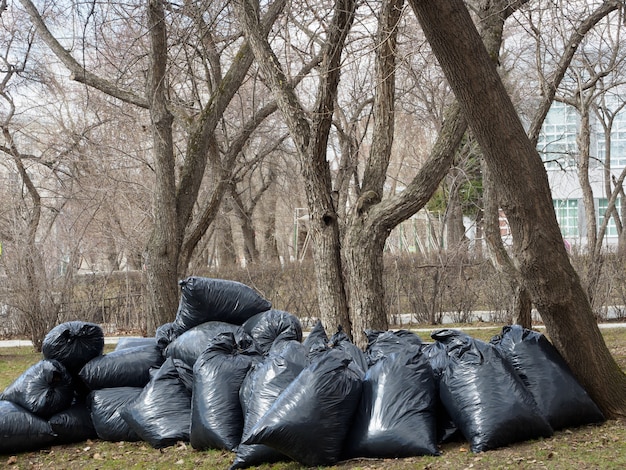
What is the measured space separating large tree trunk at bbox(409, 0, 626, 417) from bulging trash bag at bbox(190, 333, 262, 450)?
6.60 feet

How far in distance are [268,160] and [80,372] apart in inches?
722

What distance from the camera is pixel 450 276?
14727 millimetres

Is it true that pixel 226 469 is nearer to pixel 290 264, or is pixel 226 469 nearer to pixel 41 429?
pixel 41 429

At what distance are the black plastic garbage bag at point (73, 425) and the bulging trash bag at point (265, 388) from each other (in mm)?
1501

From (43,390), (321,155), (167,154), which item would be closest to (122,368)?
(43,390)

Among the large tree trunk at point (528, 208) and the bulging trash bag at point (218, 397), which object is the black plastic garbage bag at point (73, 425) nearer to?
the bulging trash bag at point (218, 397)

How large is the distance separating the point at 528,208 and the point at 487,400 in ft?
4.17

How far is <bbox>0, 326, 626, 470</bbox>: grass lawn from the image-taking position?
416 centimetres

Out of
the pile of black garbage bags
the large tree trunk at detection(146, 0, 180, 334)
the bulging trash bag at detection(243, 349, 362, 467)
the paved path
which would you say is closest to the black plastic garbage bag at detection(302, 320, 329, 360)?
the pile of black garbage bags

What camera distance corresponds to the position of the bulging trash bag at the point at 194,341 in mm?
5637

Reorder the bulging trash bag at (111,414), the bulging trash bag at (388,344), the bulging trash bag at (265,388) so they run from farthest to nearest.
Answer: the bulging trash bag at (111,414) → the bulging trash bag at (388,344) → the bulging trash bag at (265,388)

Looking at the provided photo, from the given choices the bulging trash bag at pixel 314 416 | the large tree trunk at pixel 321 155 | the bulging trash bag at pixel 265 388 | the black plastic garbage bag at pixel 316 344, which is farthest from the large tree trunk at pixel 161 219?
the bulging trash bag at pixel 314 416

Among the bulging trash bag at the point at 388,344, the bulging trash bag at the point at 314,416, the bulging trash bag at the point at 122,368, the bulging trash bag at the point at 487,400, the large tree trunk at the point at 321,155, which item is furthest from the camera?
the large tree trunk at the point at 321,155

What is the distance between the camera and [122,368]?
5.87 meters
